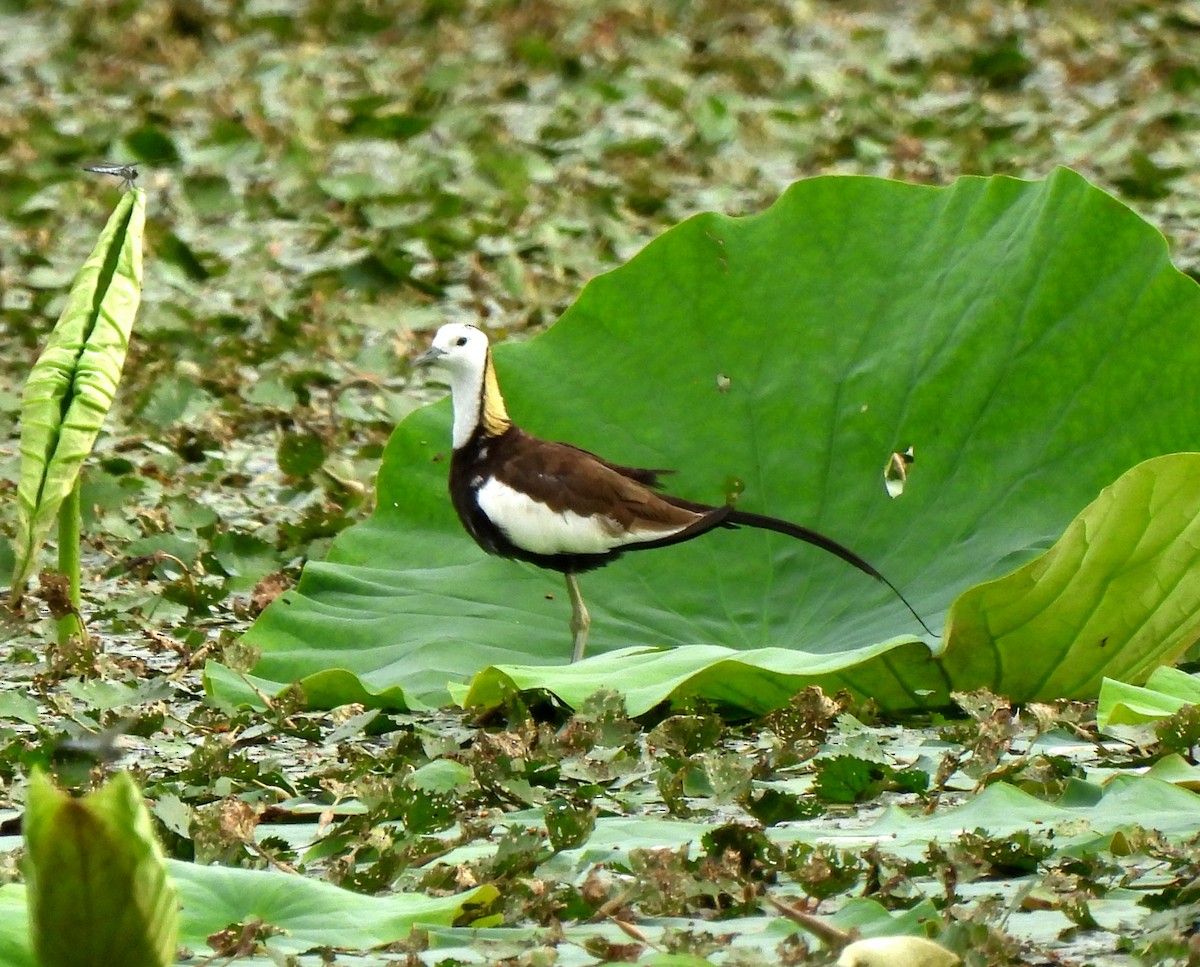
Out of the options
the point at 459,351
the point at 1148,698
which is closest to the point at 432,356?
the point at 459,351

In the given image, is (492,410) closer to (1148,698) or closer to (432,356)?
(432,356)

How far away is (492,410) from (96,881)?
1886 mm

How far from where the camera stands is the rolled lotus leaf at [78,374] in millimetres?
2797

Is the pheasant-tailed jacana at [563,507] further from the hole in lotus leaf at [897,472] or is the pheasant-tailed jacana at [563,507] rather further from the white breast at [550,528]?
the hole in lotus leaf at [897,472]

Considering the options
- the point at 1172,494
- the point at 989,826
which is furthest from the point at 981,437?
the point at 989,826

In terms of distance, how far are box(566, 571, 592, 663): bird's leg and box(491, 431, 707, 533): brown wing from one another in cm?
12

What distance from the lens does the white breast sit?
2.98 meters

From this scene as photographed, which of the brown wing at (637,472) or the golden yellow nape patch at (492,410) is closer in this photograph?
the brown wing at (637,472)

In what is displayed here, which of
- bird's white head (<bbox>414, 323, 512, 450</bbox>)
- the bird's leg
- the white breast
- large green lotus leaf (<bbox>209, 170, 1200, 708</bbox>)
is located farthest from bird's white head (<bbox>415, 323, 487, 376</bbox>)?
the bird's leg

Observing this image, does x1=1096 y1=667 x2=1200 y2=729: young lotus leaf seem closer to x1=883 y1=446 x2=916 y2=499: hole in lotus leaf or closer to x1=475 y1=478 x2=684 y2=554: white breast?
x1=883 y1=446 x2=916 y2=499: hole in lotus leaf

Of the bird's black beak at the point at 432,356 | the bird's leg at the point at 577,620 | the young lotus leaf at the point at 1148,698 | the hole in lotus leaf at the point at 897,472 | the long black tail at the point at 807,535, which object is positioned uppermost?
the bird's black beak at the point at 432,356

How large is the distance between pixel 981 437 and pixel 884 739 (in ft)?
1.65

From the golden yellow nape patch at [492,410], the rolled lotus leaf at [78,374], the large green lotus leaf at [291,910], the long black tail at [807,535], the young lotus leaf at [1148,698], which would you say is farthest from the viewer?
the golden yellow nape patch at [492,410]

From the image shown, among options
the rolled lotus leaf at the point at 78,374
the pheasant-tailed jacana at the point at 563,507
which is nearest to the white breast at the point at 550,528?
the pheasant-tailed jacana at the point at 563,507
